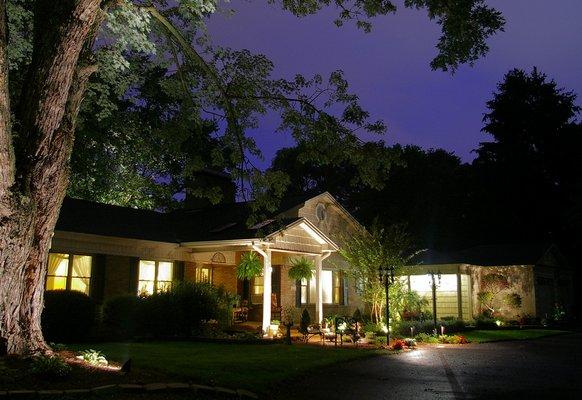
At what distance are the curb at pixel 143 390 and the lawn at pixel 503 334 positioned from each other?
13.9 metres

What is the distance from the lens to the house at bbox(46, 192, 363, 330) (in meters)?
19.0

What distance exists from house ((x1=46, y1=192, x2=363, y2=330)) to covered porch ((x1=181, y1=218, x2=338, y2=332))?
0.13ft

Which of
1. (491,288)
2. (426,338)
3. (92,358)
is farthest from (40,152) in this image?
(491,288)

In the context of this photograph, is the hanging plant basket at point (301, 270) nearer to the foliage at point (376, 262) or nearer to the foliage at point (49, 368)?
the foliage at point (376, 262)

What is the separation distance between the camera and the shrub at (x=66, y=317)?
1567 centimetres

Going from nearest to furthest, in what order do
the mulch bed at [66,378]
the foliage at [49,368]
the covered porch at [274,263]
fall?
the mulch bed at [66,378] → the foliage at [49,368] → the covered porch at [274,263]

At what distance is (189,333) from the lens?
1806cm

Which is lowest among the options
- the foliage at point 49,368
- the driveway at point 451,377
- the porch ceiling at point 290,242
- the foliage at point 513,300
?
the driveway at point 451,377

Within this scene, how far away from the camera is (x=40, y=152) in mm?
8461

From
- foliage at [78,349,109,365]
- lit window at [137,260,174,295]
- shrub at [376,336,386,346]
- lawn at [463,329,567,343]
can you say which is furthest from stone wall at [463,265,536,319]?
foliage at [78,349,109,365]

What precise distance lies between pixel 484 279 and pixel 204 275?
16.1 meters

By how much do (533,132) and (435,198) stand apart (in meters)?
10.8

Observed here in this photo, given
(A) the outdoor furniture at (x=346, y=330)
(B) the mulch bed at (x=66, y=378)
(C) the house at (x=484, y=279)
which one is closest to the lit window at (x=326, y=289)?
(A) the outdoor furniture at (x=346, y=330)

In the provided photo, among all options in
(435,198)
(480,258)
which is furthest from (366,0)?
(435,198)
